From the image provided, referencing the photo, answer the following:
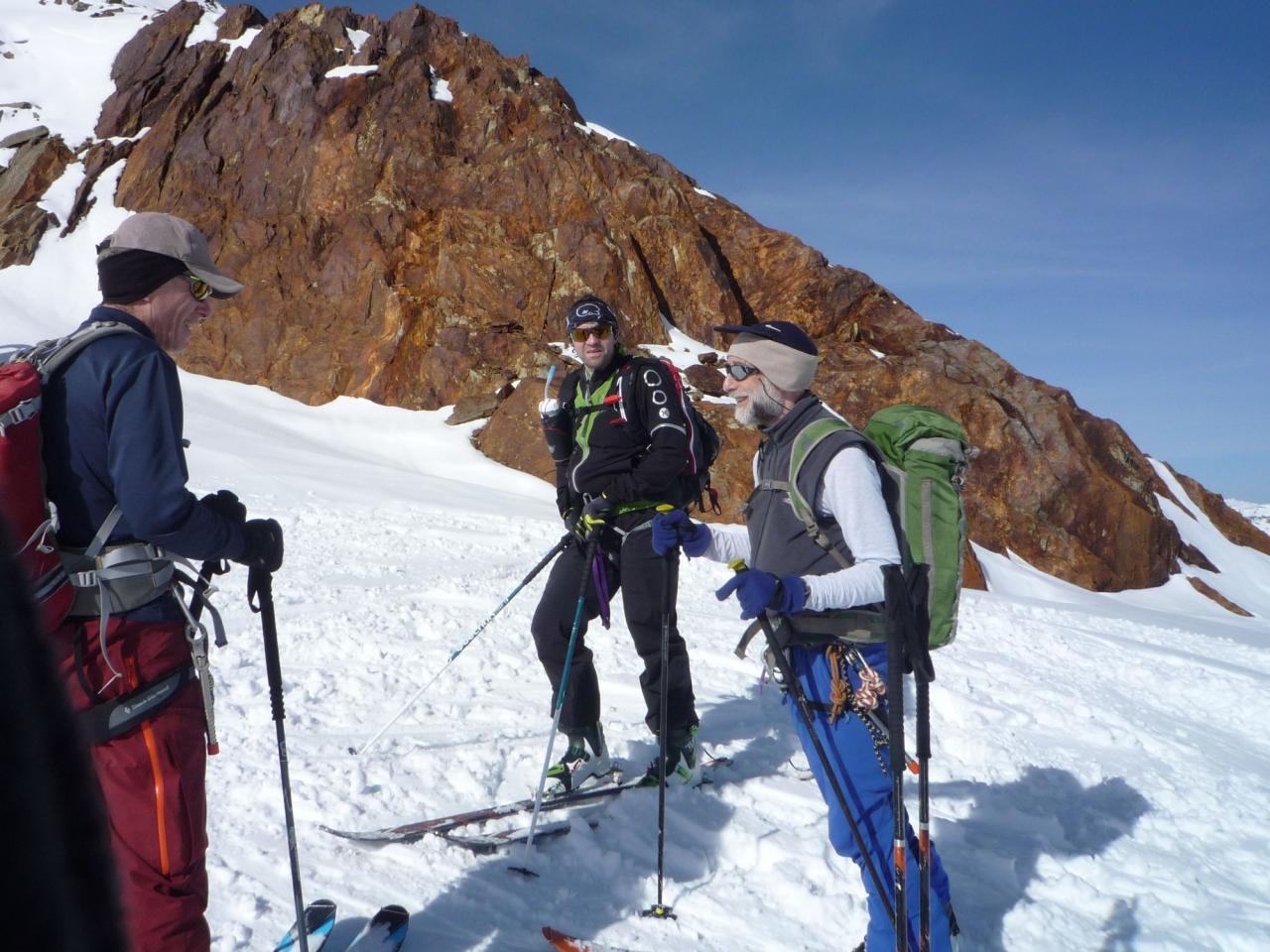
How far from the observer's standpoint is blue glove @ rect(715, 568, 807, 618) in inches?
114

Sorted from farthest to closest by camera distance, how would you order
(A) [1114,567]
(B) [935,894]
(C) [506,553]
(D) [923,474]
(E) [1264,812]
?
(A) [1114,567], (C) [506,553], (E) [1264,812], (B) [935,894], (D) [923,474]

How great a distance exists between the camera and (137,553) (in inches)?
95.7

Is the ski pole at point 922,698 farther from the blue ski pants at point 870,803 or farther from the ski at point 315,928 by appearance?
the ski at point 315,928

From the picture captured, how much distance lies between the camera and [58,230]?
3142cm

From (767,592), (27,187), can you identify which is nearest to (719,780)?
(767,592)

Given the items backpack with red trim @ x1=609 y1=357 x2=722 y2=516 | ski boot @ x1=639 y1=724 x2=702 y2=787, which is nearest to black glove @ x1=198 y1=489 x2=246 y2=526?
backpack with red trim @ x1=609 y1=357 x2=722 y2=516

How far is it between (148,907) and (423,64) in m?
36.3

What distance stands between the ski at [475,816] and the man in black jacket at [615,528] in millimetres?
165

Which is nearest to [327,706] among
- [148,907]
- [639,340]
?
[148,907]

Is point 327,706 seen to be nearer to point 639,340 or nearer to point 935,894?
point 935,894

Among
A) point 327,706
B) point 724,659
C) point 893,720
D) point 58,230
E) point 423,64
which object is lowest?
point 327,706

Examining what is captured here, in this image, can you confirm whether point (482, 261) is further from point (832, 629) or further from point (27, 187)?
point (832, 629)

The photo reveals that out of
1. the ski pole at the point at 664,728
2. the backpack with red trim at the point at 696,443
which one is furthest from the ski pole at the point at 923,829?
the backpack with red trim at the point at 696,443

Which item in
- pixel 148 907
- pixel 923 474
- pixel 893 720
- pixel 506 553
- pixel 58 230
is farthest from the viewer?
pixel 58 230
